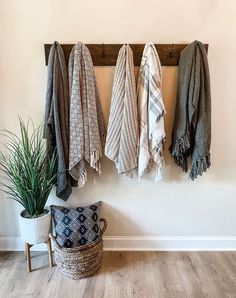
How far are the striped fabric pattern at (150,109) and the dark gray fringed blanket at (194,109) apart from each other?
0.42 feet

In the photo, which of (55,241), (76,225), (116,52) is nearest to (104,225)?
(76,225)

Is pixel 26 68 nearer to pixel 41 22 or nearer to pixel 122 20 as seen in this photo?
pixel 41 22

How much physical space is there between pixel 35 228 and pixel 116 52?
128 cm

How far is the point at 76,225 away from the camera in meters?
1.82

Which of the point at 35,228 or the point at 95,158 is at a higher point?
the point at 95,158

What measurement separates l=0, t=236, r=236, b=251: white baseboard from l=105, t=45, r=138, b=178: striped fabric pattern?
67 centimetres

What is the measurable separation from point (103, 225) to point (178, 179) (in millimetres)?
665

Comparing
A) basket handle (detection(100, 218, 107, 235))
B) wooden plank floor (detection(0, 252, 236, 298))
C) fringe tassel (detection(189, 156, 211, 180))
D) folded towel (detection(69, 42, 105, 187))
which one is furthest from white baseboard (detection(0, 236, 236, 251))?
folded towel (detection(69, 42, 105, 187))

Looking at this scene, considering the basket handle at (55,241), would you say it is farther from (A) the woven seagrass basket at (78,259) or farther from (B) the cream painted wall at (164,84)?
(B) the cream painted wall at (164,84)

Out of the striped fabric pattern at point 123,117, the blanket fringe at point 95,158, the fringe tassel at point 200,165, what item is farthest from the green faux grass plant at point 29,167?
the fringe tassel at point 200,165

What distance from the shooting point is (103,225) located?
2020 millimetres

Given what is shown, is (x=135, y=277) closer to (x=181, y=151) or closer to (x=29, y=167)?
(x=181, y=151)

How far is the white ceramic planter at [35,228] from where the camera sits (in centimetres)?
175

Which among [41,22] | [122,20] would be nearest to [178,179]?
[122,20]
